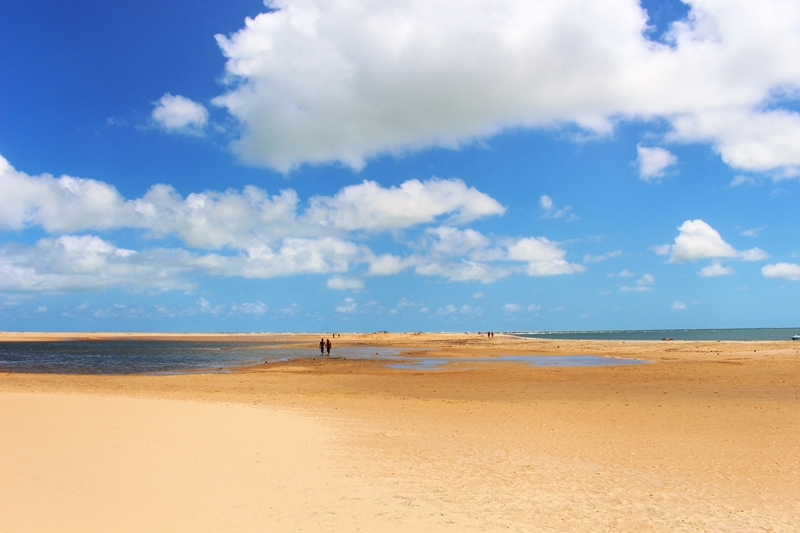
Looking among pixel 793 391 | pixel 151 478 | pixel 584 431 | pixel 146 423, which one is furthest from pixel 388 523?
pixel 793 391

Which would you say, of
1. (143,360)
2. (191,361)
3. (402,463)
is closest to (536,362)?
(191,361)

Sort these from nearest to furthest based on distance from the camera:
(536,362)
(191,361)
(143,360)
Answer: (536,362) → (191,361) → (143,360)

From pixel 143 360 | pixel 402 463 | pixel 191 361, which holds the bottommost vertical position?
pixel 191 361

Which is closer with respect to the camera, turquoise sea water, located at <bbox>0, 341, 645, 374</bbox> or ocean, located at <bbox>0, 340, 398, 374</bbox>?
turquoise sea water, located at <bbox>0, 341, 645, 374</bbox>

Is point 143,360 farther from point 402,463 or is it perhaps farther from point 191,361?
point 402,463

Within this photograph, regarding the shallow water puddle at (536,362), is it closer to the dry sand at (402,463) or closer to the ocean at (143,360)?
the ocean at (143,360)

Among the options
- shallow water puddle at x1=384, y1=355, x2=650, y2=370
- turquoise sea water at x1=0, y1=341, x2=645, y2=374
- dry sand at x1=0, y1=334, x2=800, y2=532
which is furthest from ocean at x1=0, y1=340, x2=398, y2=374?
dry sand at x1=0, y1=334, x2=800, y2=532

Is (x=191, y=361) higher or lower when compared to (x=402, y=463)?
lower

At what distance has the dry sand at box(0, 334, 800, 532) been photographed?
324 inches

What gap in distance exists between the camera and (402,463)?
37.3ft

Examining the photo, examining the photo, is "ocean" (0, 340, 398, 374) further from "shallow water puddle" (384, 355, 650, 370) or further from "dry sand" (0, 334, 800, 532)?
"dry sand" (0, 334, 800, 532)

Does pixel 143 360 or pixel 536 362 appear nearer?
pixel 536 362

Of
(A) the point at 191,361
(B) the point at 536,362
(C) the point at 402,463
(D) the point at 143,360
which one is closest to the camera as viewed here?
(C) the point at 402,463

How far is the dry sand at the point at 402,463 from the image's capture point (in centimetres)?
823
